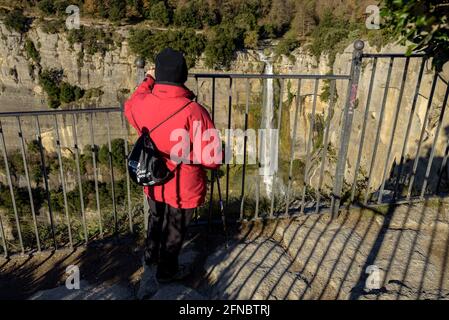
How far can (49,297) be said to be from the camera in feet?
9.75

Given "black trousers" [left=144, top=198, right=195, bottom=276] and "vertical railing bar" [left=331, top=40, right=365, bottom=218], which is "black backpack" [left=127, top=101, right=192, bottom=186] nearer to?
"black trousers" [left=144, top=198, right=195, bottom=276]

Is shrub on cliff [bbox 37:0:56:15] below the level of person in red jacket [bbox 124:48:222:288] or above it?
above

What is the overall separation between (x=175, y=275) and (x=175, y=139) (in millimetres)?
1163

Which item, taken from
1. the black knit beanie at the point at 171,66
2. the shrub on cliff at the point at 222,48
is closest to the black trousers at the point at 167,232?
the black knit beanie at the point at 171,66

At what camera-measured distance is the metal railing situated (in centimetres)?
346

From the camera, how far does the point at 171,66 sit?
231 centimetres

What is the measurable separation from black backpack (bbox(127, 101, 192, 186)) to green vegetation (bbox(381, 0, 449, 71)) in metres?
1.40

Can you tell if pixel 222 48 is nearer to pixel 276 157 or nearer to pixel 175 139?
pixel 276 157

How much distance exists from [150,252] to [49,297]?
0.84 meters

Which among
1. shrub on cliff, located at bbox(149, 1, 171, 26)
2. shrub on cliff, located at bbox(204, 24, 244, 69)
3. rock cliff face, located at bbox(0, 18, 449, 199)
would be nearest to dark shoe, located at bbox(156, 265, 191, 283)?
rock cliff face, located at bbox(0, 18, 449, 199)

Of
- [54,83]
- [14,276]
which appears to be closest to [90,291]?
[14,276]

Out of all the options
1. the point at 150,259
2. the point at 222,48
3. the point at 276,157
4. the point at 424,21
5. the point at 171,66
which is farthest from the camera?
the point at 222,48

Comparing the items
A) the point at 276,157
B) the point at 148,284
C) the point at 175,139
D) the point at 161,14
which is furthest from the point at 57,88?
the point at 175,139
